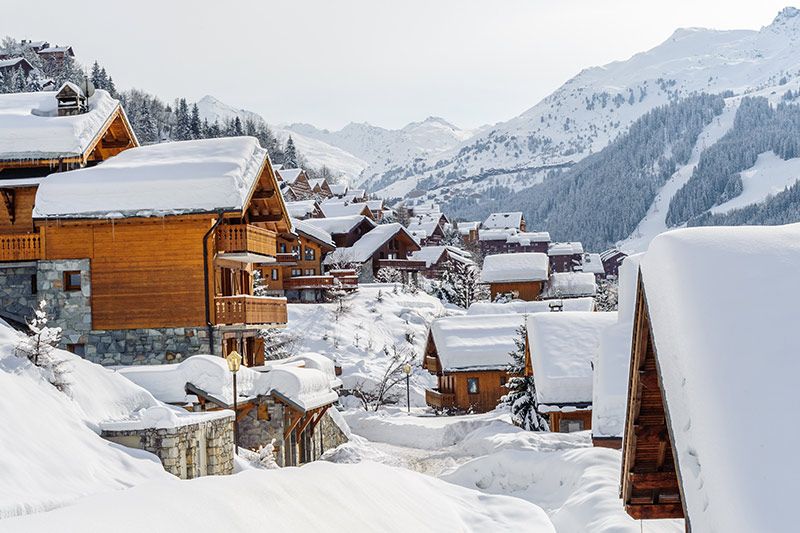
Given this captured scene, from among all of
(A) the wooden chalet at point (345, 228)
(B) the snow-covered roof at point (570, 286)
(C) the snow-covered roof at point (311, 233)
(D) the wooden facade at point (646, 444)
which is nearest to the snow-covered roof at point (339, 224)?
(A) the wooden chalet at point (345, 228)

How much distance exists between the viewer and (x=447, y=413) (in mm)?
40375

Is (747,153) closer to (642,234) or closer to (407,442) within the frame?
(642,234)

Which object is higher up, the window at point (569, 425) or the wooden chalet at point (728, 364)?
the wooden chalet at point (728, 364)

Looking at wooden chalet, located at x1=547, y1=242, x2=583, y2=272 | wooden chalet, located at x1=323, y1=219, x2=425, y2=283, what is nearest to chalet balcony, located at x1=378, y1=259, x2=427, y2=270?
wooden chalet, located at x1=323, y1=219, x2=425, y2=283

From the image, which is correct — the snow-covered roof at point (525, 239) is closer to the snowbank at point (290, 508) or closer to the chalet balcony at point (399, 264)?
the chalet balcony at point (399, 264)

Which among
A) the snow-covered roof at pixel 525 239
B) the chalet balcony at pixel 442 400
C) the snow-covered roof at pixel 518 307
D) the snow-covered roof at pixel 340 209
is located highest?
the snow-covered roof at pixel 340 209

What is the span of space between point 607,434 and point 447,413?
67.1ft

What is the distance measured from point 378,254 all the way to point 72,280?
150 ft

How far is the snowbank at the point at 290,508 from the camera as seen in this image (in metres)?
6.35

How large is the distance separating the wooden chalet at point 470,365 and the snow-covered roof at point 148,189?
1867 centimetres

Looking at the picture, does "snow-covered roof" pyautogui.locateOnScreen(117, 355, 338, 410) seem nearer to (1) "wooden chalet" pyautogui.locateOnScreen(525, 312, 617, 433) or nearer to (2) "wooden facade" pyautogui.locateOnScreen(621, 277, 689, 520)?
(1) "wooden chalet" pyautogui.locateOnScreen(525, 312, 617, 433)

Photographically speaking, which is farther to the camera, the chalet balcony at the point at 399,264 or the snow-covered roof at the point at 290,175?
the snow-covered roof at the point at 290,175

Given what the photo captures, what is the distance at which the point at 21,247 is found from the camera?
2420 centimetres

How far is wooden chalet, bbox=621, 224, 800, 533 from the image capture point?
4.71 m
